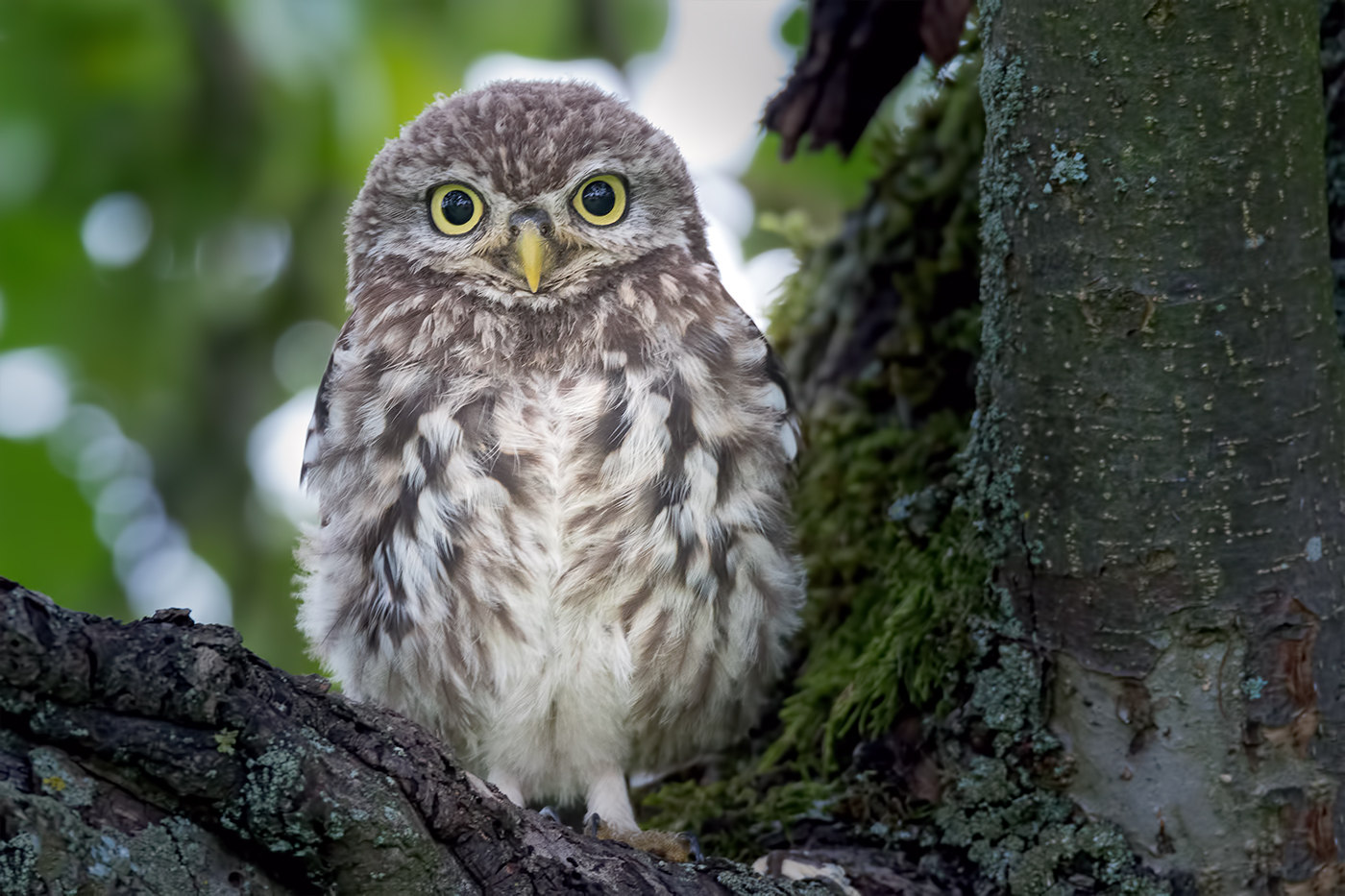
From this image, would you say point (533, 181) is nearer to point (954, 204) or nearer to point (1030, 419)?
point (954, 204)

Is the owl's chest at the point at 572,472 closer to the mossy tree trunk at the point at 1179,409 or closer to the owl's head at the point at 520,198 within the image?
the owl's head at the point at 520,198

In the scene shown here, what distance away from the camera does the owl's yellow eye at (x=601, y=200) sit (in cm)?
265

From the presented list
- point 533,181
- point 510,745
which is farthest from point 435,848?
point 533,181

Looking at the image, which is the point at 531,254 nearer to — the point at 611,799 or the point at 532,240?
the point at 532,240

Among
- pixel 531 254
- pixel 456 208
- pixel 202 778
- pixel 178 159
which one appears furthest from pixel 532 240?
pixel 202 778

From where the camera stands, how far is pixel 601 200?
2.67 meters

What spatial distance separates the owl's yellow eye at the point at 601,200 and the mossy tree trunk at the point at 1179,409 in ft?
3.36

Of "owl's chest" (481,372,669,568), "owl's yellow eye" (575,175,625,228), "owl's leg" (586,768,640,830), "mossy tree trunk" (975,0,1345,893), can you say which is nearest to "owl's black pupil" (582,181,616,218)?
"owl's yellow eye" (575,175,625,228)

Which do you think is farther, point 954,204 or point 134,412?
point 134,412

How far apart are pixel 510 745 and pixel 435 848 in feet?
3.20

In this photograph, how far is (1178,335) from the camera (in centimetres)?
169

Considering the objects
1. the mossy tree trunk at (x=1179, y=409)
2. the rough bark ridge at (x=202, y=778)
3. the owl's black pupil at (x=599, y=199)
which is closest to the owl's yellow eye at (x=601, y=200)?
the owl's black pupil at (x=599, y=199)

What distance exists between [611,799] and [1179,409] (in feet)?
4.36

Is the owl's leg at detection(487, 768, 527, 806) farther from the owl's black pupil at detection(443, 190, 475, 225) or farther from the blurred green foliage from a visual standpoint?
the blurred green foliage
